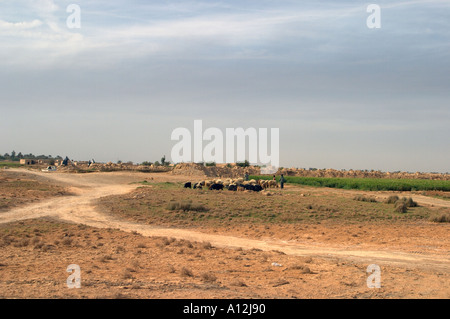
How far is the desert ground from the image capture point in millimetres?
9383

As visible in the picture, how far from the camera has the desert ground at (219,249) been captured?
369 inches

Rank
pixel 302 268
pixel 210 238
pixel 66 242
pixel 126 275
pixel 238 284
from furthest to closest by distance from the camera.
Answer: pixel 210 238
pixel 66 242
pixel 302 268
pixel 126 275
pixel 238 284

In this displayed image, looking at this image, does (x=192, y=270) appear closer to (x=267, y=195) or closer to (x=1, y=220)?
(x=1, y=220)

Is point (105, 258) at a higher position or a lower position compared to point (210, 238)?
higher

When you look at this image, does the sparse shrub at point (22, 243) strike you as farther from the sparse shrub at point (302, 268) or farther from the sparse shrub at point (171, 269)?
the sparse shrub at point (302, 268)

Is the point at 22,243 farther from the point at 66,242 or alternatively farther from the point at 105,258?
the point at 105,258

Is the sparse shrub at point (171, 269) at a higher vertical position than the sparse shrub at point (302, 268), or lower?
higher

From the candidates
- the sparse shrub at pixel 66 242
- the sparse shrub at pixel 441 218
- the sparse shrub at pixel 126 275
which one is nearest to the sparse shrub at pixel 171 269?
the sparse shrub at pixel 126 275

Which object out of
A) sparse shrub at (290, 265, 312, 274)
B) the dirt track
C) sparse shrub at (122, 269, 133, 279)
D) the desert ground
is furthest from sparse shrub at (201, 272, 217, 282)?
the dirt track

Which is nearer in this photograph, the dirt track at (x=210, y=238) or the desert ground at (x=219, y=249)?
the desert ground at (x=219, y=249)

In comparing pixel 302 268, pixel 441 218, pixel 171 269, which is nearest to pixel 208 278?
pixel 171 269

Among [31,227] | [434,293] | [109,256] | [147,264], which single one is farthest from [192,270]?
[31,227]

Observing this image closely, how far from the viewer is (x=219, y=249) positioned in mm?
15430

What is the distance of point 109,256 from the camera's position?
1327cm
